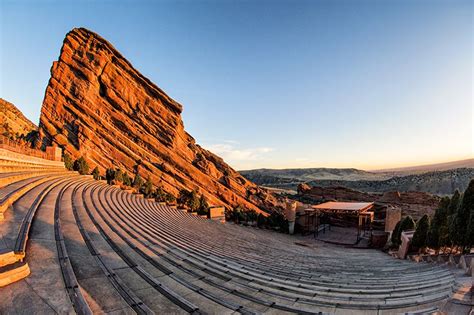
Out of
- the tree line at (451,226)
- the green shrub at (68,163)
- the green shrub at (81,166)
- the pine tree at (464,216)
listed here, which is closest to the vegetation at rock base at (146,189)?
the green shrub at (81,166)

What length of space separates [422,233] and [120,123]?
120ft

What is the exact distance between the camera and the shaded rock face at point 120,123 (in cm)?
3253

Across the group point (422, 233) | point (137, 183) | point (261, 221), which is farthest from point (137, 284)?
point (137, 183)

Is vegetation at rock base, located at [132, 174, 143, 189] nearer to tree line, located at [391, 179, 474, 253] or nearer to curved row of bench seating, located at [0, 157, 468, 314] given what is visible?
curved row of bench seating, located at [0, 157, 468, 314]

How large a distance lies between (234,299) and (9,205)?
5.84 m

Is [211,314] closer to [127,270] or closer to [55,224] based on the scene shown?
[127,270]

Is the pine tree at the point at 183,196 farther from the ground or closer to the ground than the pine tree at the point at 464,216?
closer to the ground

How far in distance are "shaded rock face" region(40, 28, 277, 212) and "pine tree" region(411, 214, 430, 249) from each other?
27.2 metres

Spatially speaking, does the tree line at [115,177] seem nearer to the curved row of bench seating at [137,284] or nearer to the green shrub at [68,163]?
the green shrub at [68,163]

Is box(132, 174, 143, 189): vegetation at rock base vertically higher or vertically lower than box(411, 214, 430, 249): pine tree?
higher

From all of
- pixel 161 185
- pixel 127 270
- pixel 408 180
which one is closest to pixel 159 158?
pixel 161 185

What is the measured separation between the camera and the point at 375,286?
19.0 ft

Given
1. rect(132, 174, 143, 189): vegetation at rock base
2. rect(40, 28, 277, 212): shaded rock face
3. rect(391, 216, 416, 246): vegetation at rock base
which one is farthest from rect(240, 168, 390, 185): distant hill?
rect(391, 216, 416, 246): vegetation at rock base

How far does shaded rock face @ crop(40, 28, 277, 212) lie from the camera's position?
32531 mm
